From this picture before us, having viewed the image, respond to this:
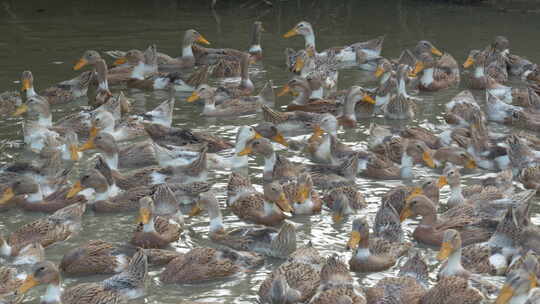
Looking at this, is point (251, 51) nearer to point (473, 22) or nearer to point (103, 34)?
point (103, 34)

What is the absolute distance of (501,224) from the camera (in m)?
8.55

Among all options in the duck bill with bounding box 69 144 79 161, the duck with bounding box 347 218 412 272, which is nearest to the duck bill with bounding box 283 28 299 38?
the duck bill with bounding box 69 144 79 161

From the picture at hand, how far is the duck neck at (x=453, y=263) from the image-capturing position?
26.2 ft

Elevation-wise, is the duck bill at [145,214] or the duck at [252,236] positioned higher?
the duck bill at [145,214]

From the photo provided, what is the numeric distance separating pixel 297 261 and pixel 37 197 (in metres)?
3.13

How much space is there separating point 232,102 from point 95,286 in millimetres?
5946

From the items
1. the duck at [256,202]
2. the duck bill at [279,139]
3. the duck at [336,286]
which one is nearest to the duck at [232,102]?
the duck bill at [279,139]

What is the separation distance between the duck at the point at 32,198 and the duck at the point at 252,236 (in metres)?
1.43

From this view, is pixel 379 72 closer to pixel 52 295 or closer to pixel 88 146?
pixel 88 146

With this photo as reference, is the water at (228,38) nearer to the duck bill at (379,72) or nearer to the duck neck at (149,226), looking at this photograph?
the duck neck at (149,226)

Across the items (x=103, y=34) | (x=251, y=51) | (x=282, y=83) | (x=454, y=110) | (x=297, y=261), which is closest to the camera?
(x=297, y=261)

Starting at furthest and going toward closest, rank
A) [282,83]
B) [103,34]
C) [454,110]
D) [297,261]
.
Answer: [103,34], [282,83], [454,110], [297,261]

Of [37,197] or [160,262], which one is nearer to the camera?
[160,262]

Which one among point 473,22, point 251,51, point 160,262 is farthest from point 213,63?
point 160,262
